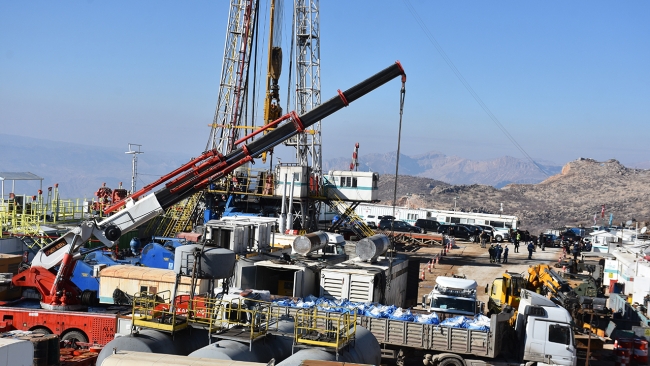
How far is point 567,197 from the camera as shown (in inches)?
5714

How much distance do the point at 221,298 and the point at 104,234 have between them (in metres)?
8.25

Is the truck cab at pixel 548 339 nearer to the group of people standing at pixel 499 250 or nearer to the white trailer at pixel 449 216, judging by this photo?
the group of people standing at pixel 499 250

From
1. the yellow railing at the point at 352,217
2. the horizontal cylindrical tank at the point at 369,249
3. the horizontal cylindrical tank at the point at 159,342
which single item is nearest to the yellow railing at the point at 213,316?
the horizontal cylindrical tank at the point at 159,342

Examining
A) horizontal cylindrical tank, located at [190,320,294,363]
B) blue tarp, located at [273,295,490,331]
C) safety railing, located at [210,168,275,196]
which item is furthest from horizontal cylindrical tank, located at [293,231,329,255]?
safety railing, located at [210,168,275,196]

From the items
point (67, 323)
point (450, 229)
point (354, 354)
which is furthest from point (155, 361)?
point (450, 229)

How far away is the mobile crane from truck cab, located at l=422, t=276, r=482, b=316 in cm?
746

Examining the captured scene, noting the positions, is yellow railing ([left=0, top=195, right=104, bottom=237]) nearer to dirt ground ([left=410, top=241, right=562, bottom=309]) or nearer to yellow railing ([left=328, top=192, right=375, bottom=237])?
yellow railing ([left=328, top=192, right=375, bottom=237])

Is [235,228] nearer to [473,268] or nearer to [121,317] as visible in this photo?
[121,317]

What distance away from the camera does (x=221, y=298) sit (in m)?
17.1

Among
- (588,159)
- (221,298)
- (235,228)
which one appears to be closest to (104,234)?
(235,228)

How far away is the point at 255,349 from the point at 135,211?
12.0 m

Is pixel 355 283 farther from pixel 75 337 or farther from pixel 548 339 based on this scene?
pixel 75 337

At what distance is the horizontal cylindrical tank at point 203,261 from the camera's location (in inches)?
673

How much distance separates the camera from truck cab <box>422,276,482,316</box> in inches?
815
